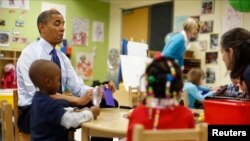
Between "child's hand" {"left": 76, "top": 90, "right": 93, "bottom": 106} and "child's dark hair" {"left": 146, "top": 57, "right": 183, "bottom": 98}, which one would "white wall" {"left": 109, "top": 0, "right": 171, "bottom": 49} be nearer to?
"child's hand" {"left": 76, "top": 90, "right": 93, "bottom": 106}

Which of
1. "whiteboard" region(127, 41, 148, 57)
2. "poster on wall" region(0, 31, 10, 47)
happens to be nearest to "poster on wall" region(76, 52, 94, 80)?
"poster on wall" region(0, 31, 10, 47)

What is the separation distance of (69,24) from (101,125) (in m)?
5.70

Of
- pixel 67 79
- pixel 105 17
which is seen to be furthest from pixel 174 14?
pixel 67 79

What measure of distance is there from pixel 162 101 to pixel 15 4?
221 inches

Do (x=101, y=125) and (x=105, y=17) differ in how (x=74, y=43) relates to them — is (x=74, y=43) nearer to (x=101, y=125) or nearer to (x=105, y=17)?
(x=105, y=17)

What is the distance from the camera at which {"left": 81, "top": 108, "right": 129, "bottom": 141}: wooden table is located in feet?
4.78

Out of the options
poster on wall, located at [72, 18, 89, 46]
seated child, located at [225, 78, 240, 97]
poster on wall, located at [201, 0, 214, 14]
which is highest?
poster on wall, located at [201, 0, 214, 14]

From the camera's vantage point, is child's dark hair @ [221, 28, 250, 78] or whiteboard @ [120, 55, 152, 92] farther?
whiteboard @ [120, 55, 152, 92]

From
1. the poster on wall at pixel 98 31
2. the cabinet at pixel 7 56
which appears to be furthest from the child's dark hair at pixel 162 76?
the poster on wall at pixel 98 31

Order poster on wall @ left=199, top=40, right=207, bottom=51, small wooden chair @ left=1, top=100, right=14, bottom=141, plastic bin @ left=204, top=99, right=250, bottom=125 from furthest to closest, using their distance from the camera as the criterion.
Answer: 1. poster on wall @ left=199, top=40, right=207, bottom=51
2. small wooden chair @ left=1, top=100, right=14, bottom=141
3. plastic bin @ left=204, top=99, right=250, bottom=125

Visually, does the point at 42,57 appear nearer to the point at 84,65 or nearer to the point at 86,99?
the point at 86,99

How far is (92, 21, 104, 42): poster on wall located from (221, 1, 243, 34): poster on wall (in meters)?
3.01

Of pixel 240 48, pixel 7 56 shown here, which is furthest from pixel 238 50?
pixel 7 56

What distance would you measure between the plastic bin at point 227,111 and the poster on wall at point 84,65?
5.31 m
